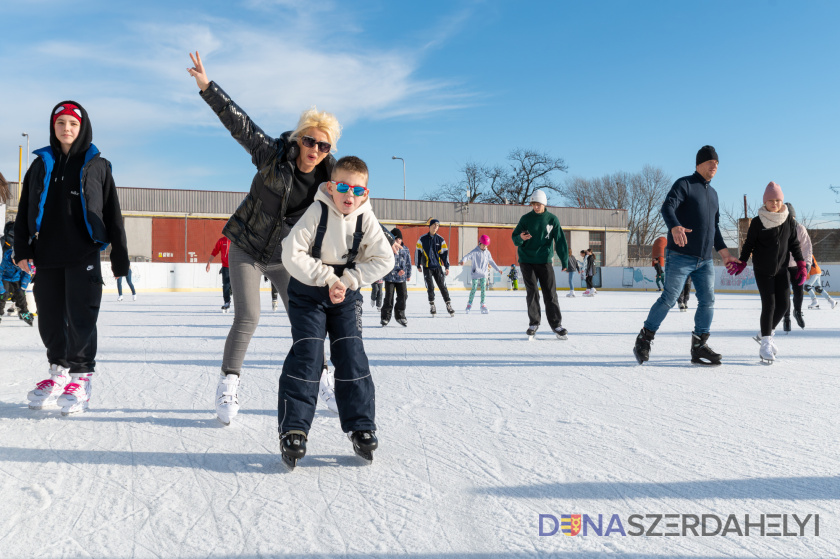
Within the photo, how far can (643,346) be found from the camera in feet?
17.5

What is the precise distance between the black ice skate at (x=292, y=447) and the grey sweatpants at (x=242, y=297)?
2.85 ft

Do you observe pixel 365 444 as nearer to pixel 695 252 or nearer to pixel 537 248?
pixel 695 252

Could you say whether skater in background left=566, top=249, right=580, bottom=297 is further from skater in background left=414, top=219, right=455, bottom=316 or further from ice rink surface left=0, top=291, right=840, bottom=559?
ice rink surface left=0, top=291, right=840, bottom=559

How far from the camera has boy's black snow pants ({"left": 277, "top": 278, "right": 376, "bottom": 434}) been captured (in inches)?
98.8

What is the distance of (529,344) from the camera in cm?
684

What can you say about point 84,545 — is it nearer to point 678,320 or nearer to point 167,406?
point 167,406

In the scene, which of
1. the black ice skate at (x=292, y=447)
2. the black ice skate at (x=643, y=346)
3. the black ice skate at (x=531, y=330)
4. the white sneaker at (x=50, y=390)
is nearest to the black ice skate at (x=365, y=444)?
the black ice skate at (x=292, y=447)

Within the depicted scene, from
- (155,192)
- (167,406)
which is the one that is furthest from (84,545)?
(155,192)

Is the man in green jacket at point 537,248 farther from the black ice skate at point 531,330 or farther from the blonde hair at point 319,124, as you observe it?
the blonde hair at point 319,124

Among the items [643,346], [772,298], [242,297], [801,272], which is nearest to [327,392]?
[242,297]

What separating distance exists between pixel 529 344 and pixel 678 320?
4.48 meters

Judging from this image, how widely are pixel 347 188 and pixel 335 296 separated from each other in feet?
1.37

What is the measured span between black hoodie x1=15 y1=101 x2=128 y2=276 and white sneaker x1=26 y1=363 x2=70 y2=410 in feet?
1.99

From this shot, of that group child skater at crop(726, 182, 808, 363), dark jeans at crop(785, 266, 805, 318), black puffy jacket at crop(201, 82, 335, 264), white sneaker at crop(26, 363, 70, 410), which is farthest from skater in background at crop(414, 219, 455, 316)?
black puffy jacket at crop(201, 82, 335, 264)
